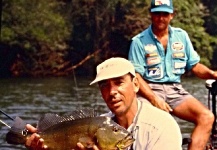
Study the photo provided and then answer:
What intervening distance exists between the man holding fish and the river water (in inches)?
389

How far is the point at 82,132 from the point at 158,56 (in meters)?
3.30

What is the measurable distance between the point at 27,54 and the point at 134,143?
123ft

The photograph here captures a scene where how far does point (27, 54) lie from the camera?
139ft

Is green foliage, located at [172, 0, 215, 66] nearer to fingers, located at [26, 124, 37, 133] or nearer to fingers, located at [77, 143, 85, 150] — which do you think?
fingers, located at [26, 124, 37, 133]

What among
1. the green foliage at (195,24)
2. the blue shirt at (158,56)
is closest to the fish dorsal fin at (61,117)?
the blue shirt at (158,56)

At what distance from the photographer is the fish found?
486cm

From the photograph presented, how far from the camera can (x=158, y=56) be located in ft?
26.7

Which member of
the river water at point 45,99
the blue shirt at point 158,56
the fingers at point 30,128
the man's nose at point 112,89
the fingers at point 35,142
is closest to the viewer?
the man's nose at point 112,89

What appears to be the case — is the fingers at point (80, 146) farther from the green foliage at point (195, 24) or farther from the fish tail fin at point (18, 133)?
the green foliage at point (195, 24)

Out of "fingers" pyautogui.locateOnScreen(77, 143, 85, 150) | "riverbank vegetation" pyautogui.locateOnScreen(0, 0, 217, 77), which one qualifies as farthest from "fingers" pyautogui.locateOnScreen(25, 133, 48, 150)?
"riverbank vegetation" pyautogui.locateOnScreen(0, 0, 217, 77)

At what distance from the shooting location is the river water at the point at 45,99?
66.7 ft

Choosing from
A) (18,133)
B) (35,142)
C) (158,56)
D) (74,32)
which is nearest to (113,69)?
(35,142)

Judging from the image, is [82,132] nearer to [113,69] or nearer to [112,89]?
[112,89]

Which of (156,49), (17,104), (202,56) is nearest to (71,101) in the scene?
(17,104)
